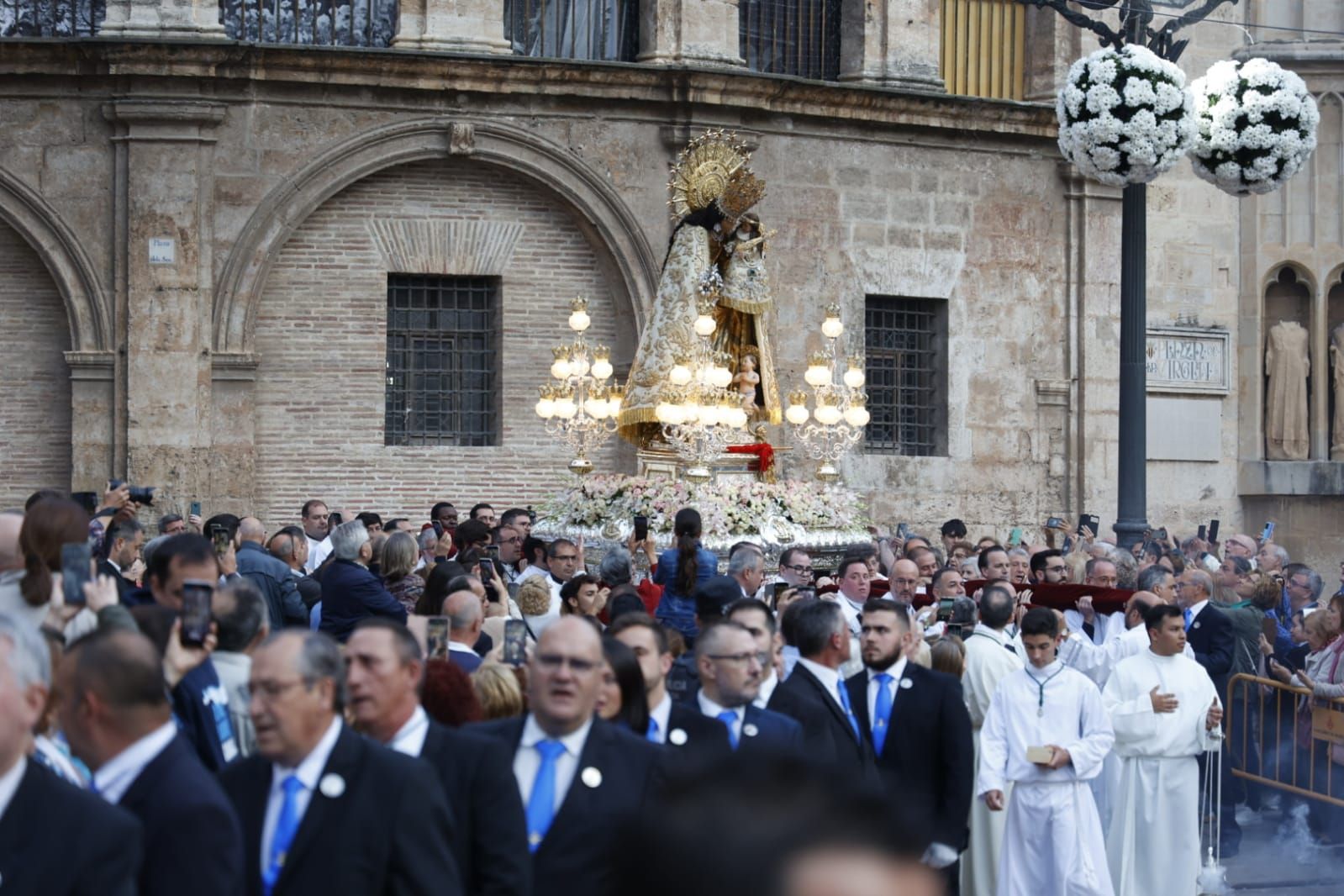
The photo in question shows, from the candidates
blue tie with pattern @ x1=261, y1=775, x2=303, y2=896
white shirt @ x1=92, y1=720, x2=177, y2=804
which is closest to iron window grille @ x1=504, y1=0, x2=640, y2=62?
blue tie with pattern @ x1=261, y1=775, x2=303, y2=896

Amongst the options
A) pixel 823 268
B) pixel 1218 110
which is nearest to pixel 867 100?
pixel 823 268

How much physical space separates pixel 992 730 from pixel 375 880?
5.04 meters

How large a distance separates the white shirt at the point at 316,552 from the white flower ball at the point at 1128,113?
634 centimetres

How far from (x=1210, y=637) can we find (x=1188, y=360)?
1244 centimetres

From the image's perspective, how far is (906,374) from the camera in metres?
22.7

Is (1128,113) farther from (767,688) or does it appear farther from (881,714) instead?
(767,688)

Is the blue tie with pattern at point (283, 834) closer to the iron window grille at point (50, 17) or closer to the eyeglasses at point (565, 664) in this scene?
the eyeglasses at point (565, 664)

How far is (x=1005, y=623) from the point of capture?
33.5 ft

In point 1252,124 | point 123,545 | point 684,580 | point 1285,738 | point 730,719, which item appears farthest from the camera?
point 1252,124

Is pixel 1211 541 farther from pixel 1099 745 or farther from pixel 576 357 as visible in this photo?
pixel 1099 745

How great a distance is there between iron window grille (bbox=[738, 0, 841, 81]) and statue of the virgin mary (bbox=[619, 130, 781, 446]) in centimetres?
565

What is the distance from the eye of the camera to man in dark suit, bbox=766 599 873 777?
7.36m

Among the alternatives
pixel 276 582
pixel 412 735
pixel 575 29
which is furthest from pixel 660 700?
pixel 575 29

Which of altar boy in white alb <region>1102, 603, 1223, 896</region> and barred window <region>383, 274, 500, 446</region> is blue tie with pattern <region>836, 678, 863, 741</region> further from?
barred window <region>383, 274, 500, 446</region>
